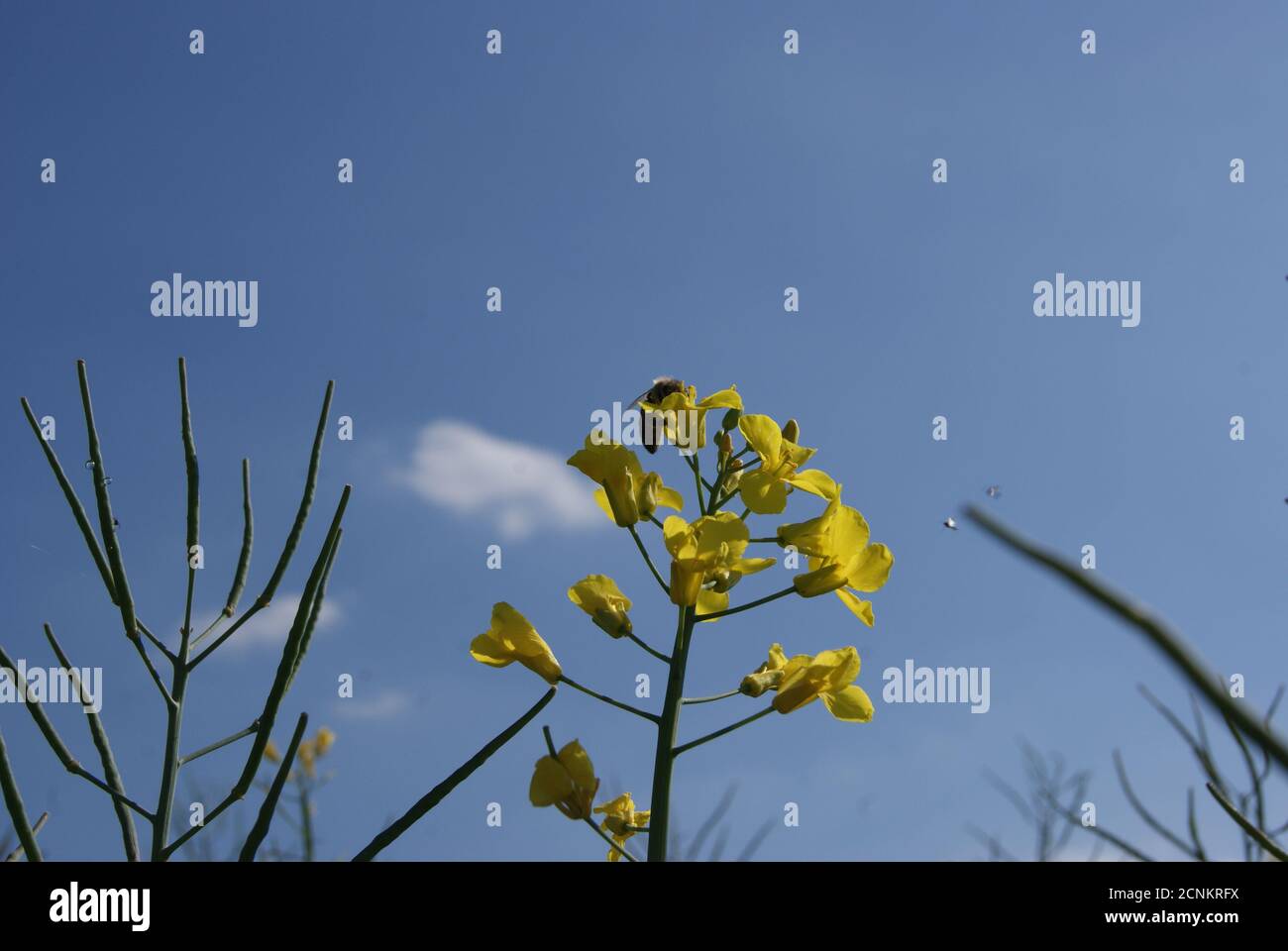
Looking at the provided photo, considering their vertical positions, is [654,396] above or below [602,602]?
above

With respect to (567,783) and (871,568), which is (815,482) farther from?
(567,783)

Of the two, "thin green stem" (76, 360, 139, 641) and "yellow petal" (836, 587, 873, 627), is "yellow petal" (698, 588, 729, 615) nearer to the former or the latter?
"yellow petal" (836, 587, 873, 627)

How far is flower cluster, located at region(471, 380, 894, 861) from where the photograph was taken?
4.37 feet

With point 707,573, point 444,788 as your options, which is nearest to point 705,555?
point 707,573

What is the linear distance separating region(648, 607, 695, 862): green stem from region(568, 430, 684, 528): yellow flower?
Answer: 0.20 m

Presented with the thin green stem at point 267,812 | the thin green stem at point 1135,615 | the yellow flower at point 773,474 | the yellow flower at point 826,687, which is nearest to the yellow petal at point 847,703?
the yellow flower at point 826,687

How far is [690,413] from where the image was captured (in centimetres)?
157

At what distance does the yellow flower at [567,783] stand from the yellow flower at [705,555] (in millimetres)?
236

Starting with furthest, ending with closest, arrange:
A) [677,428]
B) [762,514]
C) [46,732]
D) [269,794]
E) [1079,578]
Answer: [677,428] < [762,514] < [46,732] < [269,794] < [1079,578]

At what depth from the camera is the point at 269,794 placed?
82 centimetres

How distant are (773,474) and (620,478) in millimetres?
215
